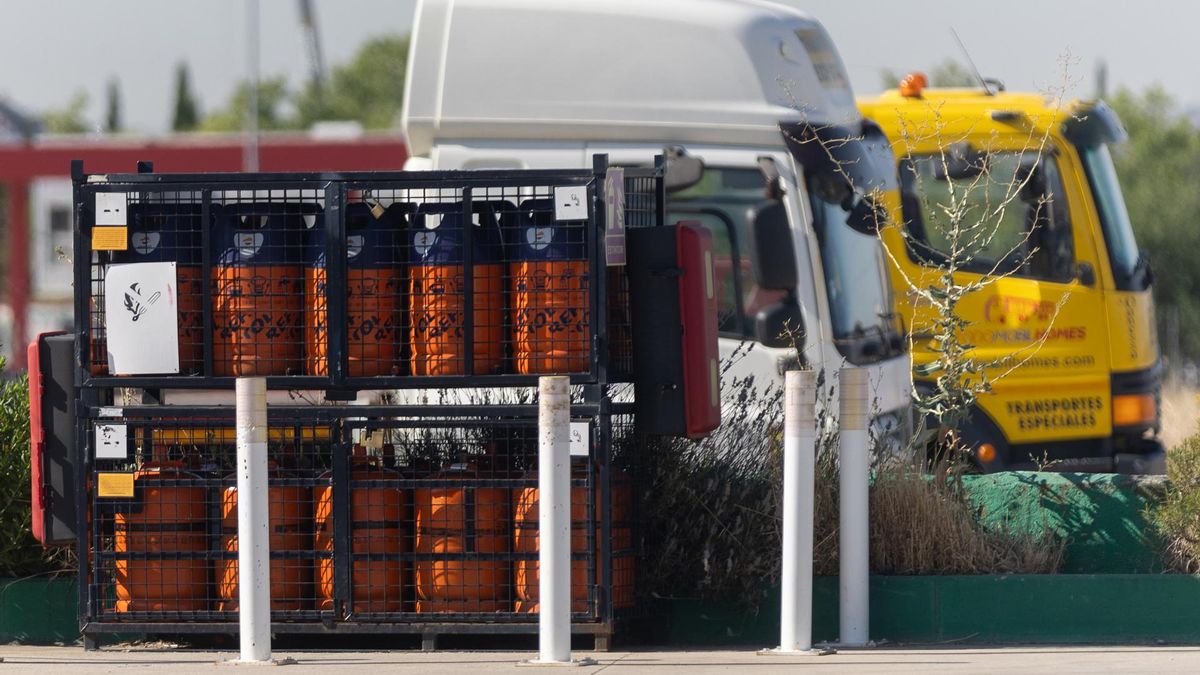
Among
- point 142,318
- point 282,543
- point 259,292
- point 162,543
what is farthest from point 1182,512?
point 142,318

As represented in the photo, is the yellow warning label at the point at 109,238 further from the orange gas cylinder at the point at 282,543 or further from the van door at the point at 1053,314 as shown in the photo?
the van door at the point at 1053,314

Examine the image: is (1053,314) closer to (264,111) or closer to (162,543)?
(162,543)

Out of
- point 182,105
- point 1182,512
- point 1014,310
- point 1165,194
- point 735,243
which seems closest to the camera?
point 1182,512

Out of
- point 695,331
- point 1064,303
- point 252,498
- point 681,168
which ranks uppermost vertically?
point 681,168

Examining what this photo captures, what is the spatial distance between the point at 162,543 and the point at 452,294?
1.74 meters

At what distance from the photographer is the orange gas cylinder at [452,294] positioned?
24.7ft

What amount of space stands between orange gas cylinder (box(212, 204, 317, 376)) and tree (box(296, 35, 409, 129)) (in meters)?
73.7

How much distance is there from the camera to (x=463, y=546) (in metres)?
7.54

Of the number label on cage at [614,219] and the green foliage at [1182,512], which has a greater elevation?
the number label on cage at [614,219]

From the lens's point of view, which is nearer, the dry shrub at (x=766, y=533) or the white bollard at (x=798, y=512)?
the white bollard at (x=798, y=512)

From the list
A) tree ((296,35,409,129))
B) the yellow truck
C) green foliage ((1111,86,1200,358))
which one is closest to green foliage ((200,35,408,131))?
tree ((296,35,409,129))

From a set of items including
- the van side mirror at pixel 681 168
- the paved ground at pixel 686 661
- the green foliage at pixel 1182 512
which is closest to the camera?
the paved ground at pixel 686 661

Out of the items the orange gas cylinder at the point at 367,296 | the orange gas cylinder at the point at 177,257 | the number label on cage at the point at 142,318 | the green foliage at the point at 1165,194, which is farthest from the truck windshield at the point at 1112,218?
the green foliage at the point at 1165,194

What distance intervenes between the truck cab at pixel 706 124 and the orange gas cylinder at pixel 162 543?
3.44m
